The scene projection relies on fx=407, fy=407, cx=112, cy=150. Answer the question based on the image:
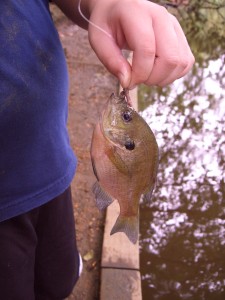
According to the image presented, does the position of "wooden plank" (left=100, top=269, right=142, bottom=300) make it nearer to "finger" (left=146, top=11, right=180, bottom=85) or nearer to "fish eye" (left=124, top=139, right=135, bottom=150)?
"fish eye" (left=124, top=139, right=135, bottom=150)

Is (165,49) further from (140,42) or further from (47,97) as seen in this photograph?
(47,97)

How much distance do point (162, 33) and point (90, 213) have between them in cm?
200

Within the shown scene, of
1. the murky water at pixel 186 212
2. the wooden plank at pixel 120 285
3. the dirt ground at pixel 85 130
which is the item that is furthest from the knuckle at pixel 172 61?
the murky water at pixel 186 212

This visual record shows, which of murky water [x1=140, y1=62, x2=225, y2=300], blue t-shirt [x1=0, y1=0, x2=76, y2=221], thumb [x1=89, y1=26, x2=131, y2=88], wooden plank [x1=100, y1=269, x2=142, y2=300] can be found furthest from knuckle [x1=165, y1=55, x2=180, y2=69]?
murky water [x1=140, y1=62, x2=225, y2=300]

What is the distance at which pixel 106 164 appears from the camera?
1.24 m

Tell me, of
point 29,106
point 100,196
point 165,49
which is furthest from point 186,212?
point 165,49

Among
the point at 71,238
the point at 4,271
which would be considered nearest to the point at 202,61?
the point at 71,238

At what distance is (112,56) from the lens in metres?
1.08

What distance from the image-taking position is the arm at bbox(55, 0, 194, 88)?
3.38 feet

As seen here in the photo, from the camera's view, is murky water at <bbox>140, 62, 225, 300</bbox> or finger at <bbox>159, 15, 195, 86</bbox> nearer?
finger at <bbox>159, 15, 195, 86</bbox>

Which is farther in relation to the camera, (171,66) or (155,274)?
(155,274)

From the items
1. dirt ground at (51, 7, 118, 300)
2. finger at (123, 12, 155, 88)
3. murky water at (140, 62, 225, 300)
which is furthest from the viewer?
murky water at (140, 62, 225, 300)

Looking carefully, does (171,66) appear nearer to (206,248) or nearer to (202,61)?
(206,248)

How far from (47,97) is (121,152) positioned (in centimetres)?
30
